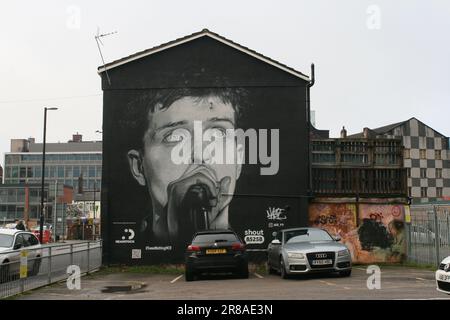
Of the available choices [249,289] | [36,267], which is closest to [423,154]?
[249,289]

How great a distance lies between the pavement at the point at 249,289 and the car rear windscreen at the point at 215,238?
3.85 feet

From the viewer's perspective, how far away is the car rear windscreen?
16812 mm

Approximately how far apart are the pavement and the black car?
0.38m

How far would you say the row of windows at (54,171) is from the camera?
131375 millimetres

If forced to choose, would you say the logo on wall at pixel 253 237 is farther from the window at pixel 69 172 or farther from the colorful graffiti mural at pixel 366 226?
the window at pixel 69 172

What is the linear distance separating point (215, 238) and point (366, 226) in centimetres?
849

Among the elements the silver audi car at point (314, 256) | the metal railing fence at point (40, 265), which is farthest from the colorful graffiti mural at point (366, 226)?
the metal railing fence at point (40, 265)

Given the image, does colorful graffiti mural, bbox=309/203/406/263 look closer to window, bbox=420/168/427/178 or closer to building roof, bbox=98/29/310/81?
building roof, bbox=98/29/310/81

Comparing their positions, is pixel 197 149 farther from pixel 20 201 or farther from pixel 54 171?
pixel 54 171

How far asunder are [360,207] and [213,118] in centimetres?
689
